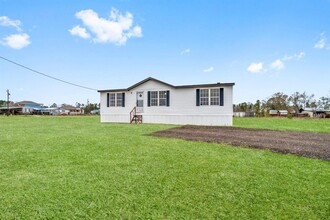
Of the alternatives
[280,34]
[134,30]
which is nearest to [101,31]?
[134,30]

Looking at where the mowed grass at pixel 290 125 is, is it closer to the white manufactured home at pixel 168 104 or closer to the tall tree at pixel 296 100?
the white manufactured home at pixel 168 104

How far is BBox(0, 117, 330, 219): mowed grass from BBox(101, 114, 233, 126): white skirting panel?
10.3m

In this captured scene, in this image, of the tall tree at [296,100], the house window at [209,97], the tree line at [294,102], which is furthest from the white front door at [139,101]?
the tall tree at [296,100]

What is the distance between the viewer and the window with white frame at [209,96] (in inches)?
646

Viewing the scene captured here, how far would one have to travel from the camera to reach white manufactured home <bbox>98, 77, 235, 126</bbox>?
Answer: 16391 mm

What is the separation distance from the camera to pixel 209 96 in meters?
16.7

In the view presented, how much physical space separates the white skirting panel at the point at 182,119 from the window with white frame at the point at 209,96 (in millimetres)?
1039

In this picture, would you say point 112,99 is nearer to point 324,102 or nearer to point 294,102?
point 294,102

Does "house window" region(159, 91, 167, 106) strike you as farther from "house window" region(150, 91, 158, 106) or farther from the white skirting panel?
the white skirting panel

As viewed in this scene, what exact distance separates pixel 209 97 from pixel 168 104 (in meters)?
3.31

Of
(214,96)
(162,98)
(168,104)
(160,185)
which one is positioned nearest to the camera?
(160,185)

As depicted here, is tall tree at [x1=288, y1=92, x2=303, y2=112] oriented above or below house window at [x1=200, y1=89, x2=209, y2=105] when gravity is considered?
above

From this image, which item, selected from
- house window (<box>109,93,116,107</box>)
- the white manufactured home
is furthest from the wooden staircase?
house window (<box>109,93,116,107</box>)

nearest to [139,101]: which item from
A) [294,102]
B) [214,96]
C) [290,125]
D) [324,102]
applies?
[214,96]
